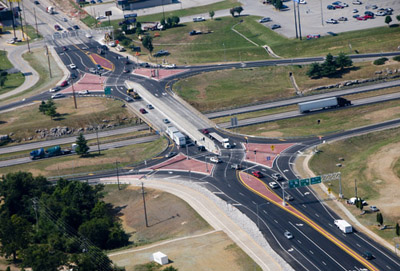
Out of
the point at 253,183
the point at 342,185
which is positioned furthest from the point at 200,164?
the point at 342,185

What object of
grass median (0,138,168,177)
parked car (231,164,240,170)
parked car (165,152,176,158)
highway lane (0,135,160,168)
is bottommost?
parked car (231,164,240,170)

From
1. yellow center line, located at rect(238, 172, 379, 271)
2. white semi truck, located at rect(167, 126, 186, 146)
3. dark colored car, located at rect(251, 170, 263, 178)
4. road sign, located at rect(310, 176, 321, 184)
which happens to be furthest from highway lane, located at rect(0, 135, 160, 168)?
road sign, located at rect(310, 176, 321, 184)

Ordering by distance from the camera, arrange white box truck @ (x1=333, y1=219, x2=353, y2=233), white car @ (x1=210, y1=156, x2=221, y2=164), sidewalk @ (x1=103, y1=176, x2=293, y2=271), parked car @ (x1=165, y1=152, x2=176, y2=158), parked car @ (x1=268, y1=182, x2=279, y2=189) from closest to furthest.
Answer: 1. sidewalk @ (x1=103, y1=176, x2=293, y2=271)
2. white box truck @ (x1=333, y1=219, x2=353, y2=233)
3. parked car @ (x1=268, y1=182, x2=279, y2=189)
4. white car @ (x1=210, y1=156, x2=221, y2=164)
5. parked car @ (x1=165, y1=152, x2=176, y2=158)

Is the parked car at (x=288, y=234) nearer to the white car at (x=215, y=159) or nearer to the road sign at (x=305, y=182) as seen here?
the road sign at (x=305, y=182)

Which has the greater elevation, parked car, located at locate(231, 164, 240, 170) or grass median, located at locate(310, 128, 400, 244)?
parked car, located at locate(231, 164, 240, 170)

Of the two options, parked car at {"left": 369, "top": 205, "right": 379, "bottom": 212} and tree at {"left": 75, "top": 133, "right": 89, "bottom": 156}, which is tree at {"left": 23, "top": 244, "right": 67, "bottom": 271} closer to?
parked car at {"left": 369, "top": 205, "right": 379, "bottom": 212}

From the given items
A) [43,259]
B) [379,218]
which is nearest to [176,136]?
[379,218]

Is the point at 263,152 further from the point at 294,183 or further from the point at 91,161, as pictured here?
the point at 91,161
